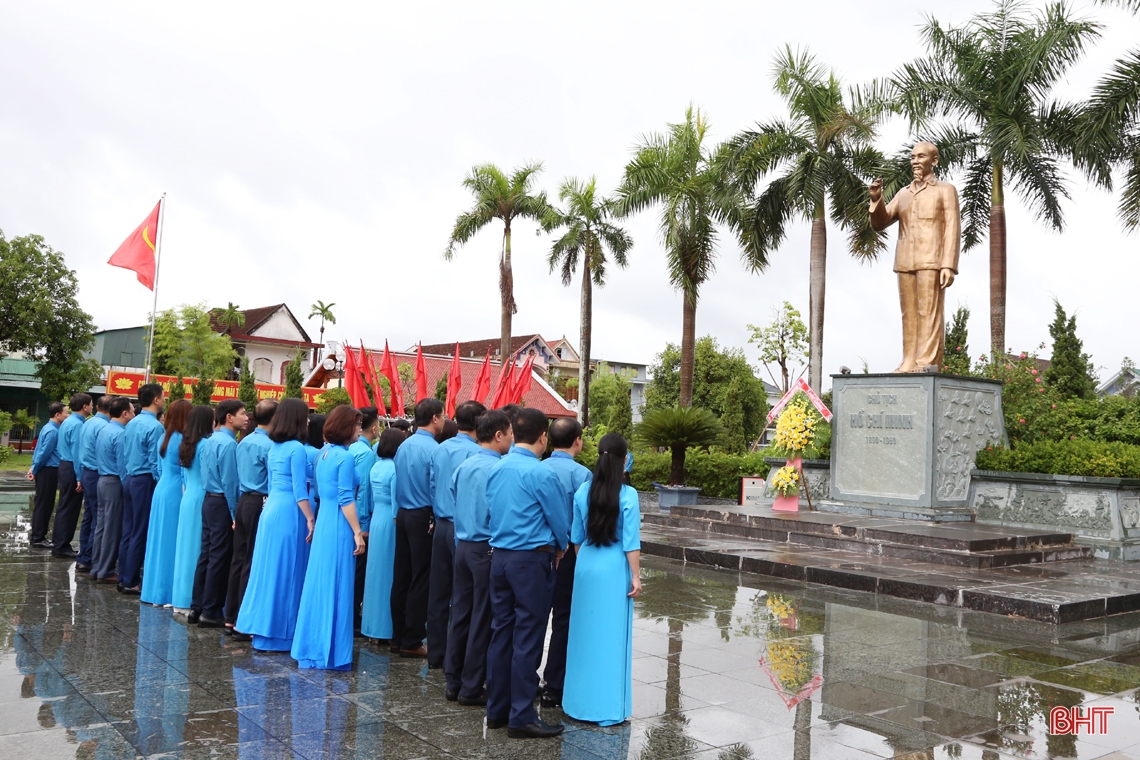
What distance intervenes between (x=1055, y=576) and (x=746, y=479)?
261 inches

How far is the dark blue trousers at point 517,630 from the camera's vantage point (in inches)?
174

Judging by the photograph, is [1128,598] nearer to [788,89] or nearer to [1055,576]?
[1055,576]

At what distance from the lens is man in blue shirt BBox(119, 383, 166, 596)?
26.3 ft

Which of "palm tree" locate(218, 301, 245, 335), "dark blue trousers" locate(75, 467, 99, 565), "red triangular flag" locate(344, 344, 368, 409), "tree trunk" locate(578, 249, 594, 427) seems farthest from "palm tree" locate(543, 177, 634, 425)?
"palm tree" locate(218, 301, 245, 335)

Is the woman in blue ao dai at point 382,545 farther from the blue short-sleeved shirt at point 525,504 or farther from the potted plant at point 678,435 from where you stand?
the potted plant at point 678,435

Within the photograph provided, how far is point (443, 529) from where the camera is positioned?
5.59 metres

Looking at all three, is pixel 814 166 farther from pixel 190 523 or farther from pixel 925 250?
pixel 190 523

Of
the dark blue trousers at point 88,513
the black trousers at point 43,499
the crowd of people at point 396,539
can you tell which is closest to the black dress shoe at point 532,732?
the crowd of people at point 396,539

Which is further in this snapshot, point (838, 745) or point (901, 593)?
point (901, 593)

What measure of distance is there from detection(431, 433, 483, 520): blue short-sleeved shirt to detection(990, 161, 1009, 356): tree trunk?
1760cm

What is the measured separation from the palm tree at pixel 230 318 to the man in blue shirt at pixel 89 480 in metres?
46.6

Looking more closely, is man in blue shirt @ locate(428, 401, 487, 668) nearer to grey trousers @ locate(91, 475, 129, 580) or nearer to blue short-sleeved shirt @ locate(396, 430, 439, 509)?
blue short-sleeved shirt @ locate(396, 430, 439, 509)

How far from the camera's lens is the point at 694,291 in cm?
2341

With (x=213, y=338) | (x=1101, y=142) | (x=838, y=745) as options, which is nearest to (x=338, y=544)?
(x=838, y=745)
